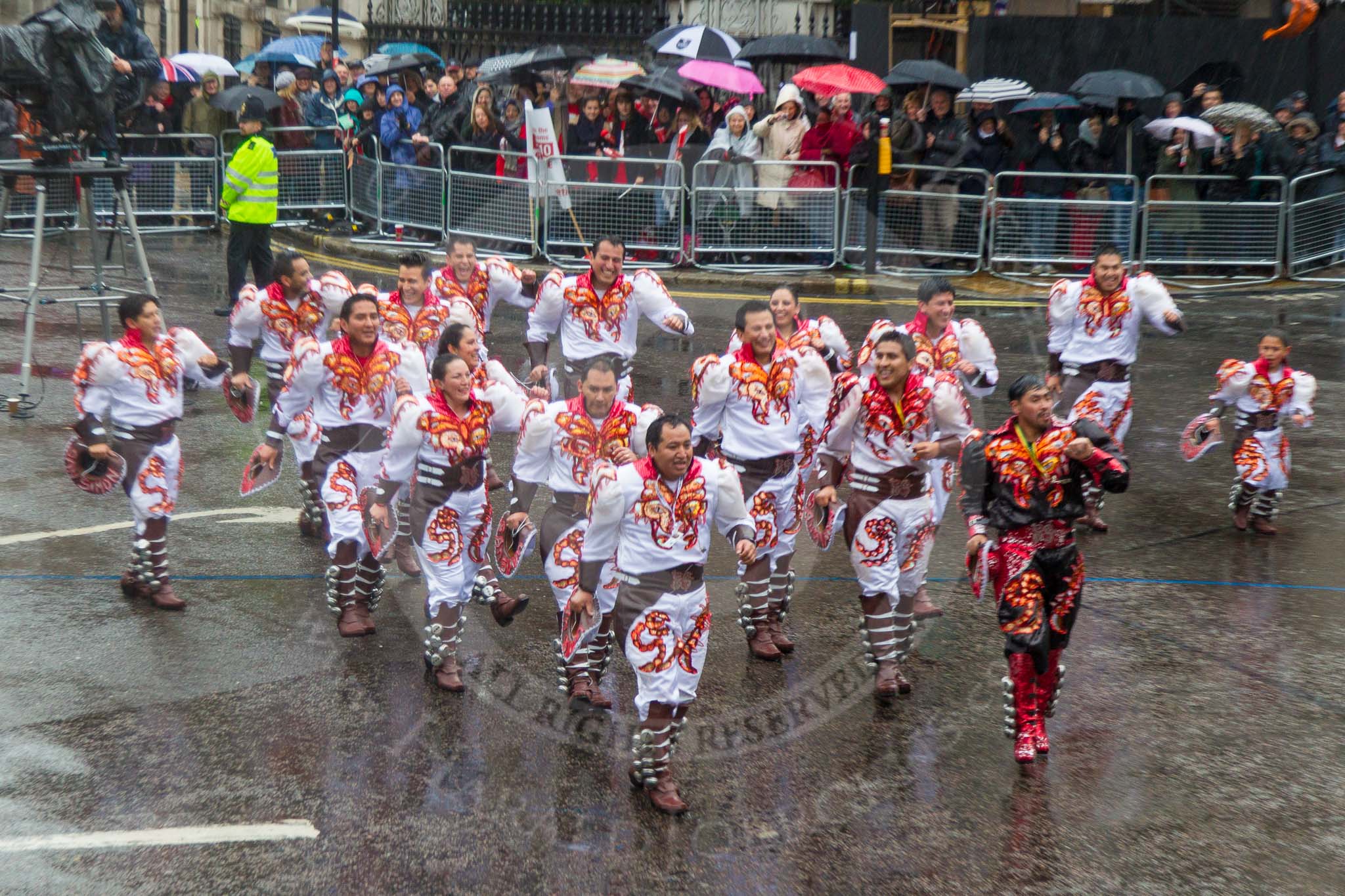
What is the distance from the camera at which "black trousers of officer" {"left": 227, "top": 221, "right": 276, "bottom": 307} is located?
15.1 m

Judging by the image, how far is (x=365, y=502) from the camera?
8453mm

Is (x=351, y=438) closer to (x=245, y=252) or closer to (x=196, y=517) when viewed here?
(x=196, y=517)

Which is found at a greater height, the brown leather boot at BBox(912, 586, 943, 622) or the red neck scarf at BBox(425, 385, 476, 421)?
the red neck scarf at BBox(425, 385, 476, 421)

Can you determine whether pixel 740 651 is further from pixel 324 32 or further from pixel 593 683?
pixel 324 32

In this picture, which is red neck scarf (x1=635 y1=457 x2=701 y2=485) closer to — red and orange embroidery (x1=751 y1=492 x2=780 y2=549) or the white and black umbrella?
red and orange embroidery (x1=751 y1=492 x2=780 y2=549)

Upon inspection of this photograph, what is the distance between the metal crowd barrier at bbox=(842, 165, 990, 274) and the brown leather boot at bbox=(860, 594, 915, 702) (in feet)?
Result: 35.9

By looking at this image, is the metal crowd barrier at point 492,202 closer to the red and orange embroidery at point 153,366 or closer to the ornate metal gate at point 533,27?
the red and orange embroidery at point 153,366


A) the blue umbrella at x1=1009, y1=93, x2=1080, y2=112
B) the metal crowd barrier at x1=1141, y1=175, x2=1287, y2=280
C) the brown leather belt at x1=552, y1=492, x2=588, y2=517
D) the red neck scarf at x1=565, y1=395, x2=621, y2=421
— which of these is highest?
the blue umbrella at x1=1009, y1=93, x2=1080, y2=112

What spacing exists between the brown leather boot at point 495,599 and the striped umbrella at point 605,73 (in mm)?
12547

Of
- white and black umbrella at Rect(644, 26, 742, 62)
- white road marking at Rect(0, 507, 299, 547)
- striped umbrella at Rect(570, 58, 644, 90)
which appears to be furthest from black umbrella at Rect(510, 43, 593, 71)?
white road marking at Rect(0, 507, 299, 547)

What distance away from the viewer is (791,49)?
19797 mm

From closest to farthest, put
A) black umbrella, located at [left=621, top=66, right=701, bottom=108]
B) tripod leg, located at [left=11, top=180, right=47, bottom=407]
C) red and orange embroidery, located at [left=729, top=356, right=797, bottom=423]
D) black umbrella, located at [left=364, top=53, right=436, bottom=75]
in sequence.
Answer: red and orange embroidery, located at [left=729, top=356, right=797, bottom=423]
tripod leg, located at [left=11, top=180, right=47, bottom=407]
black umbrella, located at [left=621, top=66, right=701, bottom=108]
black umbrella, located at [left=364, top=53, right=436, bottom=75]

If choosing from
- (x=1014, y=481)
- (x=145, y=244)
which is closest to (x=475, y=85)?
(x=145, y=244)

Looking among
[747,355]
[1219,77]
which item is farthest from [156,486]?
[1219,77]
